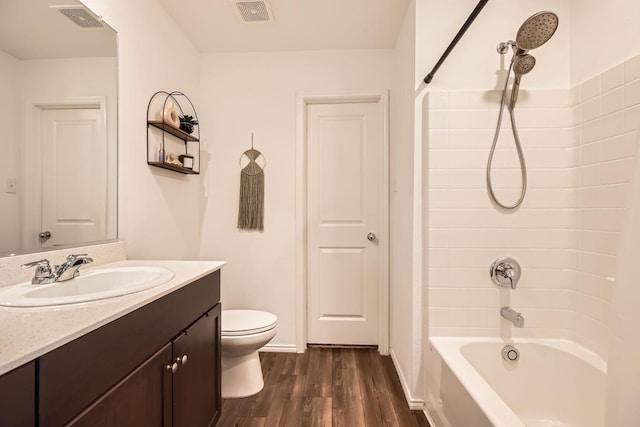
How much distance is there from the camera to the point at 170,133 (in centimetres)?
184

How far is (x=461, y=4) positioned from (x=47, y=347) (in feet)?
6.95

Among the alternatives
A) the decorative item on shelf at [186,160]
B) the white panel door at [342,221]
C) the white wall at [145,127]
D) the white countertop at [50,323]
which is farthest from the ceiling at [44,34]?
the white panel door at [342,221]

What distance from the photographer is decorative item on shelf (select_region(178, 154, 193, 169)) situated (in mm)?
1929

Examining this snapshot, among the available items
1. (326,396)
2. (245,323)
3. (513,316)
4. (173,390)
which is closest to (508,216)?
(513,316)

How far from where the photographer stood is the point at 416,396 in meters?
1.57

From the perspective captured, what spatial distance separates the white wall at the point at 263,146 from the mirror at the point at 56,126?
0.90m

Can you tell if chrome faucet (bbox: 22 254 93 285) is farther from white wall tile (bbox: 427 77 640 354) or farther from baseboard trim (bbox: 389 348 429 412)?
baseboard trim (bbox: 389 348 429 412)

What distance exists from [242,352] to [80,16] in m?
1.81

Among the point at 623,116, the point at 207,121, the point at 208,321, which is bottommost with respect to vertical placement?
the point at 208,321

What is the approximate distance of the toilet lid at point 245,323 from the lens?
5.16ft

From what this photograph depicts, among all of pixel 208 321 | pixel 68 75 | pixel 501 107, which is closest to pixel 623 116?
pixel 501 107

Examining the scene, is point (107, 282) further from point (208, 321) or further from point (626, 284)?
point (626, 284)

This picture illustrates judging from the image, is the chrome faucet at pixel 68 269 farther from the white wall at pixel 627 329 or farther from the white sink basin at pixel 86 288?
the white wall at pixel 627 329

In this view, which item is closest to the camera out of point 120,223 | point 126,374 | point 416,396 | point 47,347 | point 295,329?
point 47,347
